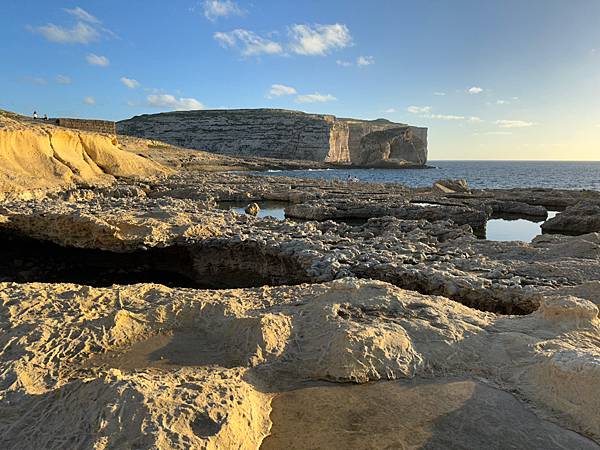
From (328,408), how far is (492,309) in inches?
212

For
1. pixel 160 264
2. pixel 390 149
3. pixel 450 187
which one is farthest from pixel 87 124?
pixel 390 149

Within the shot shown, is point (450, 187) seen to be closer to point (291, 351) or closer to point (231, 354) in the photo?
point (291, 351)

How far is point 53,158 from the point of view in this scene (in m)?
22.2

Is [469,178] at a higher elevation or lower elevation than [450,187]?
lower

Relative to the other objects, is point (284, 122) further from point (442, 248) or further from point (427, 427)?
point (427, 427)

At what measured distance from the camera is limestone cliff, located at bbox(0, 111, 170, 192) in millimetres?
18359

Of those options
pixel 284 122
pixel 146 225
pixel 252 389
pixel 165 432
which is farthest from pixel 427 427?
pixel 284 122

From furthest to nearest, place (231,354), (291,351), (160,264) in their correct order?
(160,264)
(291,351)
(231,354)

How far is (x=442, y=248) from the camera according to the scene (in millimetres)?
12164

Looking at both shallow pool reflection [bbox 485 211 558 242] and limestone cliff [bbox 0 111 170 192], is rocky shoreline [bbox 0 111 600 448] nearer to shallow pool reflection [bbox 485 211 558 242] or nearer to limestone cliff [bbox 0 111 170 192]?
shallow pool reflection [bbox 485 211 558 242]

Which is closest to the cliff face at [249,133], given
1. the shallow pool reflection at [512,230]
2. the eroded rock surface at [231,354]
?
the shallow pool reflection at [512,230]

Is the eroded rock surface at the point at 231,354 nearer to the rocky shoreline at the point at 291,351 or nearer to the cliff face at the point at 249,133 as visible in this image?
the rocky shoreline at the point at 291,351

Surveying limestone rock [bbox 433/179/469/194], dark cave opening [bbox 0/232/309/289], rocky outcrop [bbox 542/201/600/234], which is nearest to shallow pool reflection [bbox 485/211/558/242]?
rocky outcrop [bbox 542/201/600/234]

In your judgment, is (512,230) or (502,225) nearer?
(512,230)
